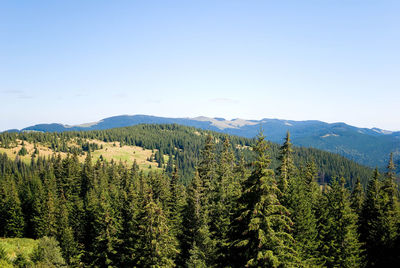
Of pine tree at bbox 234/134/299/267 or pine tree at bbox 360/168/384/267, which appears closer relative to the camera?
pine tree at bbox 234/134/299/267

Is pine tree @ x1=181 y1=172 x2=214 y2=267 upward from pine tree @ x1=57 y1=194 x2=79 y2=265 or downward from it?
upward

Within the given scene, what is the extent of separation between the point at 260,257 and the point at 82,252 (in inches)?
1985

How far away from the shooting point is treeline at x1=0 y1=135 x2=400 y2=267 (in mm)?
19406

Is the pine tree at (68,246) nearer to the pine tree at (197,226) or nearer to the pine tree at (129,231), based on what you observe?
the pine tree at (129,231)

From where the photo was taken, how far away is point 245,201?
20.5 m

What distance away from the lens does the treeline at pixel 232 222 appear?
63.7ft

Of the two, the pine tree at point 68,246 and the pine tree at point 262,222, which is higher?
the pine tree at point 262,222

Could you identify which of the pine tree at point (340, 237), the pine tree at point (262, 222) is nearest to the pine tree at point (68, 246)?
the pine tree at point (262, 222)

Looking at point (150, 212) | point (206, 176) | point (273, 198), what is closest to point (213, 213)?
point (206, 176)

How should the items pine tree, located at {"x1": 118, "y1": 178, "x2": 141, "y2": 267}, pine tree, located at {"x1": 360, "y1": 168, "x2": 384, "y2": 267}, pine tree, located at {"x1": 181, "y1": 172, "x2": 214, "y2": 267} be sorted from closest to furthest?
pine tree, located at {"x1": 118, "y1": 178, "x2": 141, "y2": 267} → pine tree, located at {"x1": 181, "y1": 172, "x2": 214, "y2": 267} → pine tree, located at {"x1": 360, "y1": 168, "x2": 384, "y2": 267}

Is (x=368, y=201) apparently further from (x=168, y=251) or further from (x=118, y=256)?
(x=118, y=256)

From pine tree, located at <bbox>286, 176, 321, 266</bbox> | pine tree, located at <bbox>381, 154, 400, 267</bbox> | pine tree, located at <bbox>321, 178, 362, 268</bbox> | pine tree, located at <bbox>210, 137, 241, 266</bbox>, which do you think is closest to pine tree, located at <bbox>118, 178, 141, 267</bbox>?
pine tree, located at <bbox>210, 137, 241, 266</bbox>

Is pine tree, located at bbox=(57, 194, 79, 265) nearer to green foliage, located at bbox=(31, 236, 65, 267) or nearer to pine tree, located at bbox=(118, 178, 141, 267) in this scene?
green foliage, located at bbox=(31, 236, 65, 267)

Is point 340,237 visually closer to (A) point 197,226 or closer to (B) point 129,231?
(A) point 197,226
